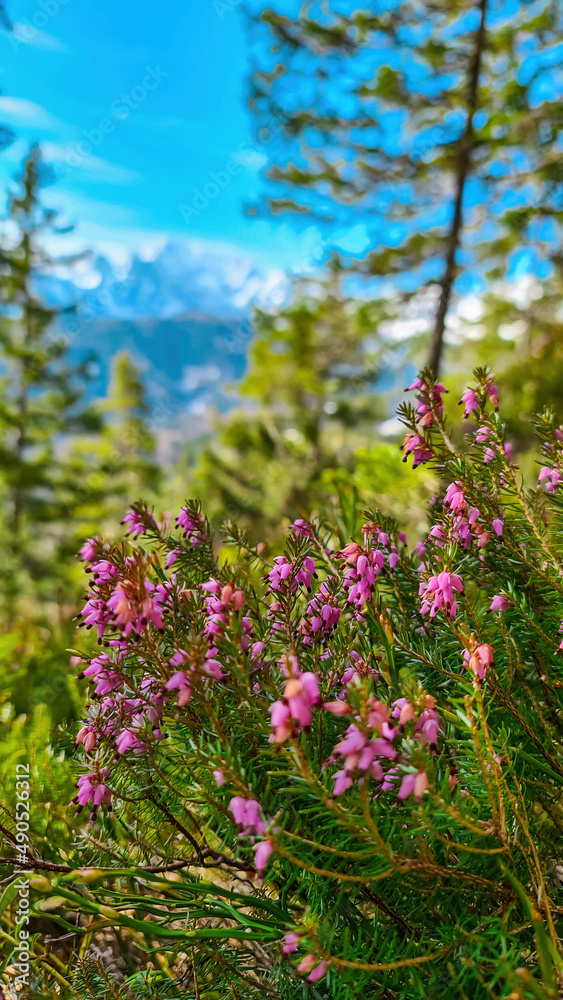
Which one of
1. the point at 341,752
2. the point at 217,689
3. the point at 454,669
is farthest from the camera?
the point at 454,669

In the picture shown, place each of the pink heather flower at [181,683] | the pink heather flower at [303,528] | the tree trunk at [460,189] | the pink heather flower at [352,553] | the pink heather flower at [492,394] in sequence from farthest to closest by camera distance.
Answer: the tree trunk at [460,189], the pink heather flower at [492,394], the pink heather flower at [303,528], the pink heather flower at [352,553], the pink heather flower at [181,683]

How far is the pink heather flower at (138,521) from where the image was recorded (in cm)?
124

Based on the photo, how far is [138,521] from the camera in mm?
1271

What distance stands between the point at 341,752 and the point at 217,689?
1.12ft

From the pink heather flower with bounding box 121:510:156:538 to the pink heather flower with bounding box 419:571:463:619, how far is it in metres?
0.58

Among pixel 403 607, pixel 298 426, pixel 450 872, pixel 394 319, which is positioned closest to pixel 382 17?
pixel 394 319

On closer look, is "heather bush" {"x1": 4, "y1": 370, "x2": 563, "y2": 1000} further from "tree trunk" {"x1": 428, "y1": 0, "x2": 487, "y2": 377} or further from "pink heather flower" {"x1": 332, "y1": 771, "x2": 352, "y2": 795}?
"tree trunk" {"x1": 428, "y1": 0, "x2": 487, "y2": 377}

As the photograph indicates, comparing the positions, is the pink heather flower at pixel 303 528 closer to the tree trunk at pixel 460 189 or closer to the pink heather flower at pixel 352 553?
the pink heather flower at pixel 352 553

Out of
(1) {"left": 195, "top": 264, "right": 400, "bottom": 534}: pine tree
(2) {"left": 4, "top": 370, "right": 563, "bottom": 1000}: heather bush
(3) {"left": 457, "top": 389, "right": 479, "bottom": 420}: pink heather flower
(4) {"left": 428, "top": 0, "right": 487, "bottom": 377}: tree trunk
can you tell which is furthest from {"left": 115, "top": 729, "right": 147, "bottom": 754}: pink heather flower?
(1) {"left": 195, "top": 264, "right": 400, "bottom": 534}: pine tree

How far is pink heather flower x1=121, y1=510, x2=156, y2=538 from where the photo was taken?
1236mm

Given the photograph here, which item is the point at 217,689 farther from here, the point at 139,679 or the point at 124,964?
the point at 124,964

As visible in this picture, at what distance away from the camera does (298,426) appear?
1600 cm

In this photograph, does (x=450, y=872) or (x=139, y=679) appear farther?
(x=139, y=679)

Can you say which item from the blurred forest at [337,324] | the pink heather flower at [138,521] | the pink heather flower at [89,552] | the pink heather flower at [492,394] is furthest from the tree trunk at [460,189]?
the pink heather flower at [89,552]
